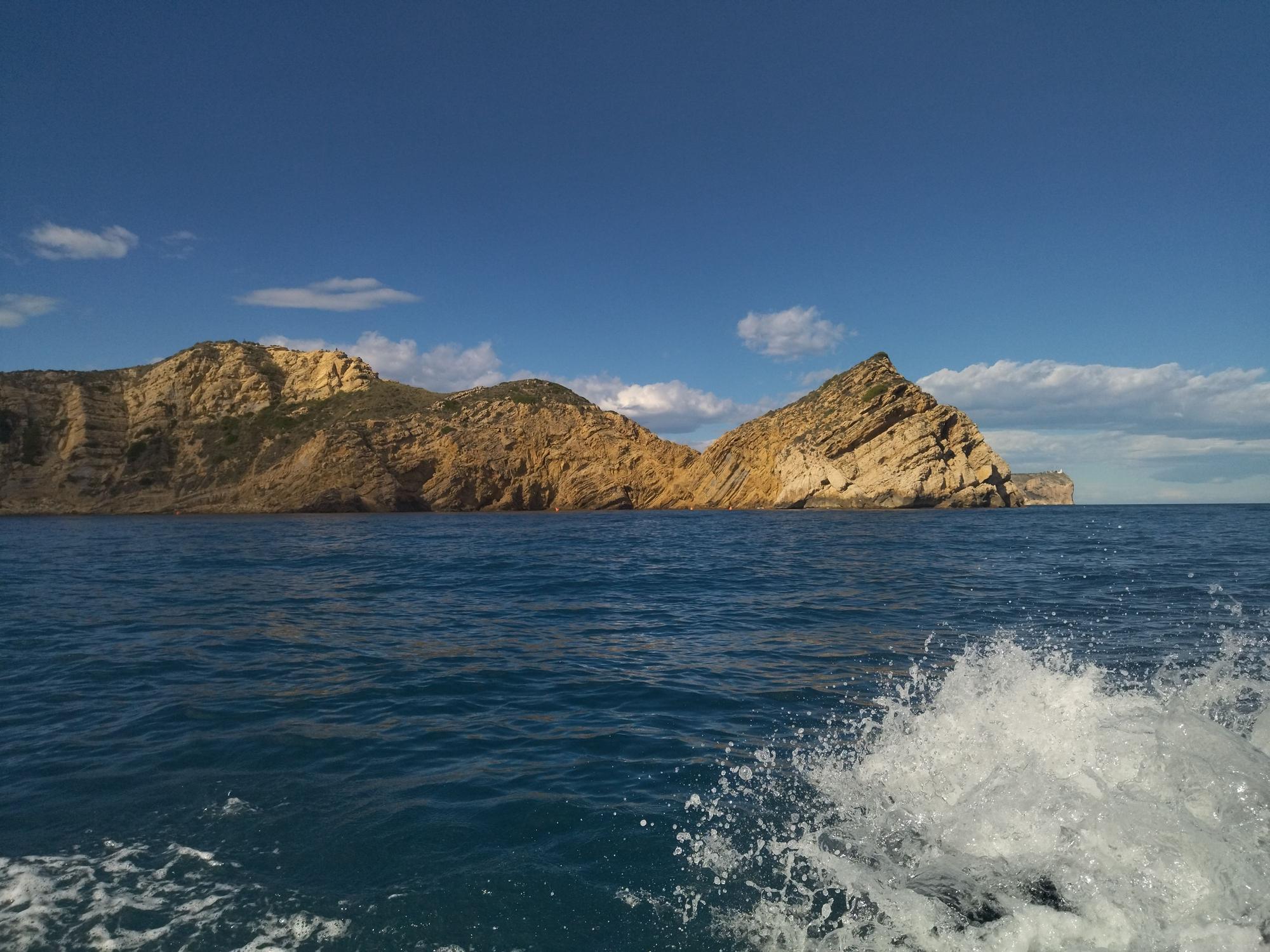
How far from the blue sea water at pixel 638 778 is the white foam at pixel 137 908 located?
0.02m

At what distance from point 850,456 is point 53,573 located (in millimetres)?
77468

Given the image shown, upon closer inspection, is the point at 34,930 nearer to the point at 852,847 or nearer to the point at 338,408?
the point at 852,847

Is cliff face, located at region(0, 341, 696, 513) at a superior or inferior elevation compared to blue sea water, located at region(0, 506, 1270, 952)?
superior

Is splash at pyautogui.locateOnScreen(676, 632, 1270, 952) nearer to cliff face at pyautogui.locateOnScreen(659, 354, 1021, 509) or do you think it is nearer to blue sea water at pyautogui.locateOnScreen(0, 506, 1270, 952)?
blue sea water at pyautogui.locateOnScreen(0, 506, 1270, 952)

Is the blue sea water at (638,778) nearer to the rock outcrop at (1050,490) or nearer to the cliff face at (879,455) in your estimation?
the cliff face at (879,455)

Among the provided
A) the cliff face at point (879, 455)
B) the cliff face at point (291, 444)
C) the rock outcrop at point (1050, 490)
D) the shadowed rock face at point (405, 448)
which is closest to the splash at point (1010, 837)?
the cliff face at point (879, 455)

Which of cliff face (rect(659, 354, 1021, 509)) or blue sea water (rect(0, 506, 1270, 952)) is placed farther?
cliff face (rect(659, 354, 1021, 509))

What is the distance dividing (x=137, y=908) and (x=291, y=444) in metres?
99.9

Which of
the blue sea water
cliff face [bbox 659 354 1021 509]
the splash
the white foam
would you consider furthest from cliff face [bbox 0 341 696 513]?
the splash

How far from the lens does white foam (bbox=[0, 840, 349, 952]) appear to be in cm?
460

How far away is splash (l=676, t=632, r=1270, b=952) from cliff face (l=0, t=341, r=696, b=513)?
8924cm

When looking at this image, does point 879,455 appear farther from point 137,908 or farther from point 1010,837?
point 137,908

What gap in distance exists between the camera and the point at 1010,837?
16.9 feet

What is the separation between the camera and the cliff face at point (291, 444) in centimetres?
8962
